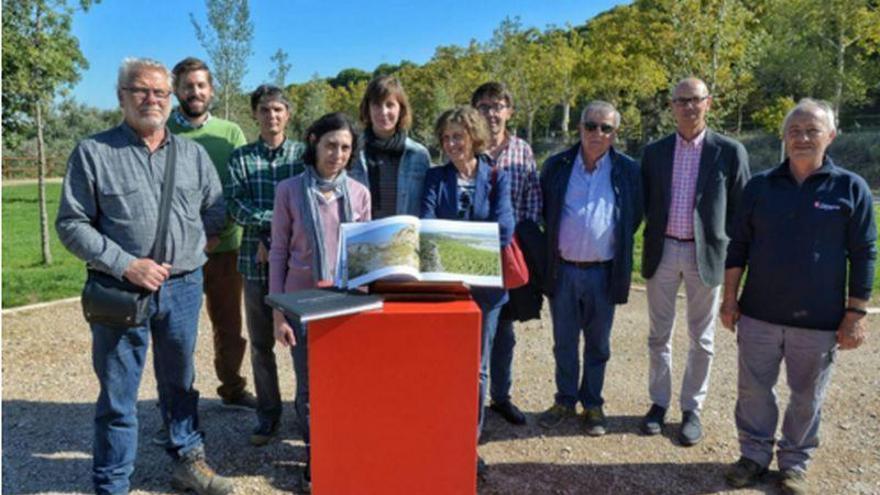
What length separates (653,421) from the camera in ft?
15.2

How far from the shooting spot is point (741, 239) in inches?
151

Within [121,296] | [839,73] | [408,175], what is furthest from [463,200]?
[839,73]

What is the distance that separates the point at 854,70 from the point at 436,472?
3107 centimetres

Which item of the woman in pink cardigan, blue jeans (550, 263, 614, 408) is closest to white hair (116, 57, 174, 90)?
the woman in pink cardigan

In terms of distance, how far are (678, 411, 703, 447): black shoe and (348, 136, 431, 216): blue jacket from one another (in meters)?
2.49

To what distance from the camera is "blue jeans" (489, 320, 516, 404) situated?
4.60 meters

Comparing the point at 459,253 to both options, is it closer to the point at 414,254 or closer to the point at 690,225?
the point at 414,254

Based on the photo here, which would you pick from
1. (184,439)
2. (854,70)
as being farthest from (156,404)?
(854,70)

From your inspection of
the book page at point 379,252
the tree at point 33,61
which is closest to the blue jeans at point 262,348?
the book page at point 379,252

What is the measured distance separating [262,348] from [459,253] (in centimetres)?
209

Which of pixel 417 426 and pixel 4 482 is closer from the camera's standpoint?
pixel 417 426

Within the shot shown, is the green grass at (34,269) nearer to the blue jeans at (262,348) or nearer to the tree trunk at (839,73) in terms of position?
the blue jeans at (262,348)

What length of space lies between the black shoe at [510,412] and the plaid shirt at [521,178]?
1463 mm

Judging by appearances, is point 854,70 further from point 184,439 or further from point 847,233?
point 184,439
